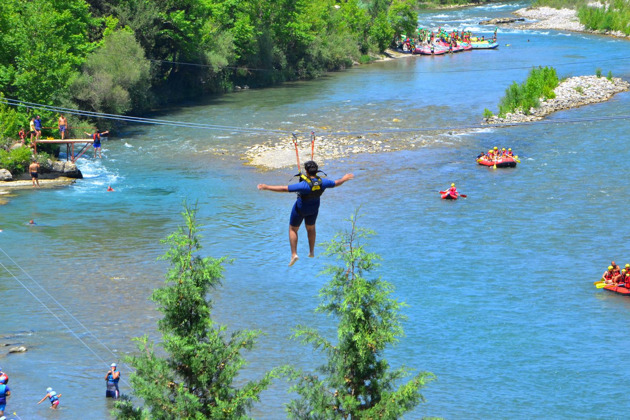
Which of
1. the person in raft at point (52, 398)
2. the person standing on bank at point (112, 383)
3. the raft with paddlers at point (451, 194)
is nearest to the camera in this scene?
the person in raft at point (52, 398)

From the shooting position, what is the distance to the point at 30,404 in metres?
21.0

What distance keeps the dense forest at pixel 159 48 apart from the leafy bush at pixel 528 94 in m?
24.5

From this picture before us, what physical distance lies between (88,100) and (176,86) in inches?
593

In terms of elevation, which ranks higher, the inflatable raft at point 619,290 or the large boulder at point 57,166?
the large boulder at point 57,166

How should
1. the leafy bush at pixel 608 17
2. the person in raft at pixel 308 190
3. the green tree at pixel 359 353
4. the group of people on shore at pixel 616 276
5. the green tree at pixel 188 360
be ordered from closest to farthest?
the green tree at pixel 359 353, the green tree at pixel 188 360, the person in raft at pixel 308 190, the group of people on shore at pixel 616 276, the leafy bush at pixel 608 17

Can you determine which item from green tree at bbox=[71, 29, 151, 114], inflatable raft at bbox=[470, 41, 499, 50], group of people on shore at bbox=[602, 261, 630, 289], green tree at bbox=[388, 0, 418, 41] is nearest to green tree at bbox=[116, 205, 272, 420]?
group of people on shore at bbox=[602, 261, 630, 289]

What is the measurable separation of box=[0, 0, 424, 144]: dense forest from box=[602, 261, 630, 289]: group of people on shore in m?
31.2

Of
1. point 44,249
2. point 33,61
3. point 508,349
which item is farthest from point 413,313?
point 33,61

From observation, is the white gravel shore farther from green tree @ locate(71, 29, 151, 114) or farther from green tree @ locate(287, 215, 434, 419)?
green tree @ locate(287, 215, 434, 419)

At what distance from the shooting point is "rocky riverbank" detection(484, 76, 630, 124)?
55.0m

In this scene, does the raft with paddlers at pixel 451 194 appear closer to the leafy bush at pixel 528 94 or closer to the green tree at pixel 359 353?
the leafy bush at pixel 528 94

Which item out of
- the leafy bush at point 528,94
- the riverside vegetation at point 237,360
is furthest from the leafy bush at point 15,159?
the riverside vegetation at point 237,360

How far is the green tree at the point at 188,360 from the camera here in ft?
38.0

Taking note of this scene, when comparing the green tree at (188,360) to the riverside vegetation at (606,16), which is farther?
the riverside vegetation at (606,16)
